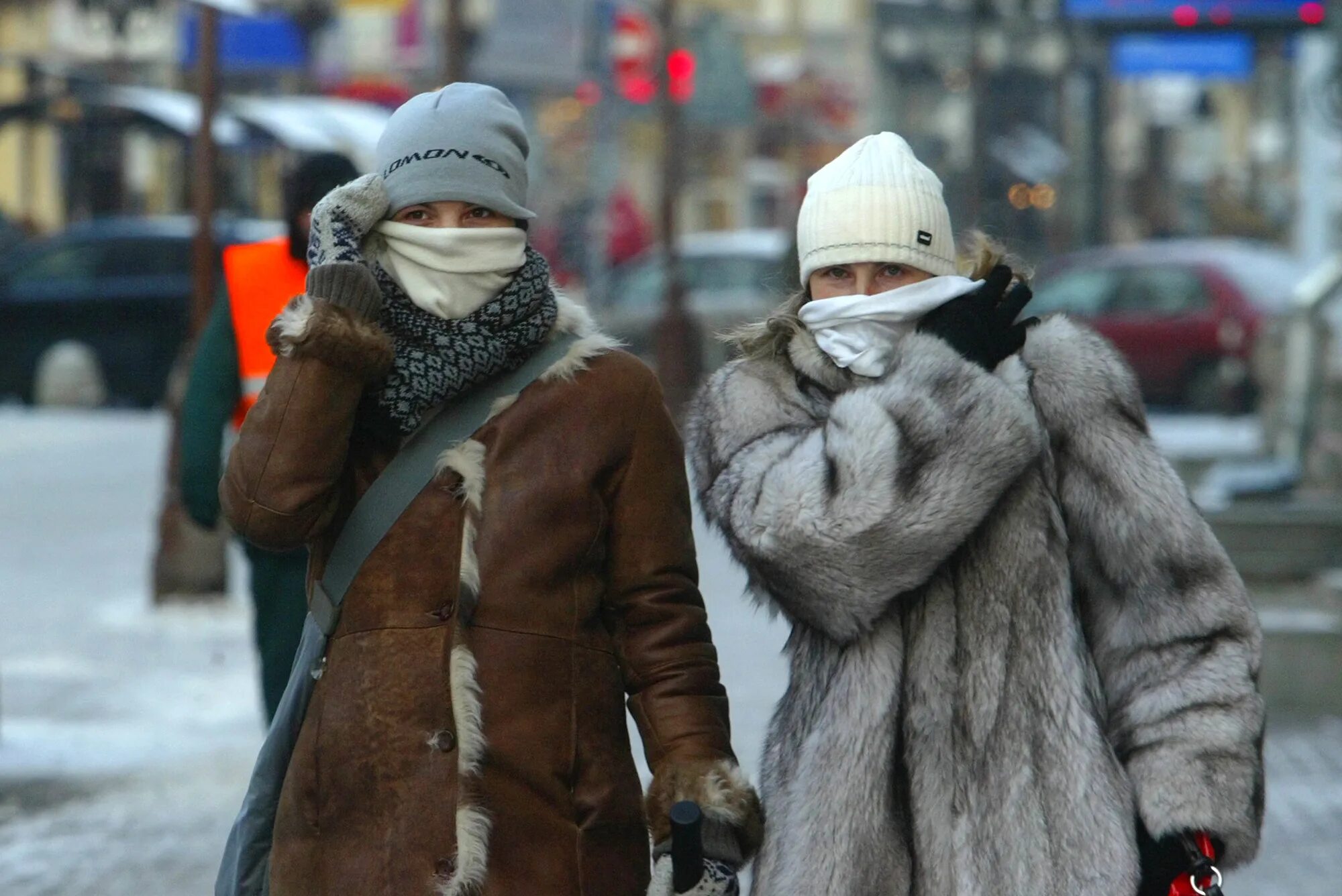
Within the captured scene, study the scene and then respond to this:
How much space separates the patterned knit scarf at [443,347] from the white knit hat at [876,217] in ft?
1.38

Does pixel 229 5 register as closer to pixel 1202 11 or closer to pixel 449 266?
pixel 1202 11

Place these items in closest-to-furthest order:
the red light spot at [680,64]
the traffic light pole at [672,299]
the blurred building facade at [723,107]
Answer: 1. the traffic light pole at [672,299]
2. the red light spot at [680,64]
3. the blurred building facade at [723,107]

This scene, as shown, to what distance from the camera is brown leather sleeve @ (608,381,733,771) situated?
9.96 ft

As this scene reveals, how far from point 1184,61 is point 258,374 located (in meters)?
18.8

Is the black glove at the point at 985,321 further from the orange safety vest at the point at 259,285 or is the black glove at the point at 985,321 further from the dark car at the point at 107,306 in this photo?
the dark car at the point at 107,306

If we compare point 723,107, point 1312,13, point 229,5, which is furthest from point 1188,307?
point 229,5

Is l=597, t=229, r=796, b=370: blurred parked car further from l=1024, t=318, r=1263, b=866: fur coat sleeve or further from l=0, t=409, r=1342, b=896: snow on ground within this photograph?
l=1024, t=318, r=1263, b=866: fur coat sleeve

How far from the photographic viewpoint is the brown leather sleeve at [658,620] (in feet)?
9.96

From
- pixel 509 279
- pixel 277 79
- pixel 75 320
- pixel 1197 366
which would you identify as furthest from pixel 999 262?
pixel 277 79

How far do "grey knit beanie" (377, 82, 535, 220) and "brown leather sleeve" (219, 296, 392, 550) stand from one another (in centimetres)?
22

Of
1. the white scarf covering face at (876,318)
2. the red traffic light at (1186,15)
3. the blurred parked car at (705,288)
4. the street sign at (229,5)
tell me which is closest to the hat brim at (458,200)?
the white scarf covering face at (876,318)

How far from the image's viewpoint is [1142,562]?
3055mm

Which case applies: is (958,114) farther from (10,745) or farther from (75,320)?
(10,745)

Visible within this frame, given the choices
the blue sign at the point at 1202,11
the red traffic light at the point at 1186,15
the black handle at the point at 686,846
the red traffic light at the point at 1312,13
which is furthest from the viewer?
the red traffic light at the point at 1186,15
